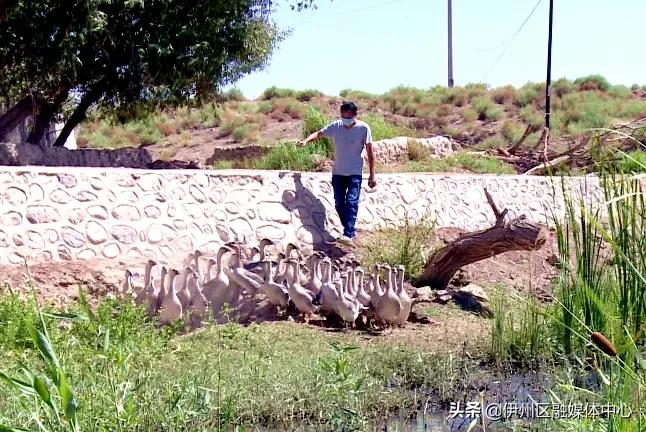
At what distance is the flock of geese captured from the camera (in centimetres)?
783

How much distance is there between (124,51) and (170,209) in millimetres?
6674

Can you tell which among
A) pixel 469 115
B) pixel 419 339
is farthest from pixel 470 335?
pixel 469 115

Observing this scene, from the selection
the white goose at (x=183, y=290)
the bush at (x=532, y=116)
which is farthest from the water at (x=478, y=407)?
the bush at (x=532, y=116)

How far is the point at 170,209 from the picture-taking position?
34.0 feet

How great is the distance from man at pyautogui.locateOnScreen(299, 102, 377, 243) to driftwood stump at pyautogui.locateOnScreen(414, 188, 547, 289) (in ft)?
4.25

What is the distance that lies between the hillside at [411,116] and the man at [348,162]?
14.9 m

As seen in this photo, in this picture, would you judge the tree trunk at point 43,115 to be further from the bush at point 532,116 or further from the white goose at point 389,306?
the bush at point 532,116

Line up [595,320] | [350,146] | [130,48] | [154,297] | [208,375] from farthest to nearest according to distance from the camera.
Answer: [130,48] → [350,146] → [154,297] → [595,320] → [208,375]

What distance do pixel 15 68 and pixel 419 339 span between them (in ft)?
A: 36.0

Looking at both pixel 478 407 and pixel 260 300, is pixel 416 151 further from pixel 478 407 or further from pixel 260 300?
pixel 478 407

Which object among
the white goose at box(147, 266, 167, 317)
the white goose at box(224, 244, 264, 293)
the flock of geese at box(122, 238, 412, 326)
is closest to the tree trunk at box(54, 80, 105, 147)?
the flock of geese at box(122, 238, 412, 326)

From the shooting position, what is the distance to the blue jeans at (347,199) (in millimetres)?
10938

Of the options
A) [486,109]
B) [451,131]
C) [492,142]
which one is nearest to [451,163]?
[492,142]

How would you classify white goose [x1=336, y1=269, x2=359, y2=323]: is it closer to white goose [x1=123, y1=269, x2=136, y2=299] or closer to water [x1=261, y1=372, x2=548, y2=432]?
white goose [x1=123, y1=269, x2=136, y2=299]
